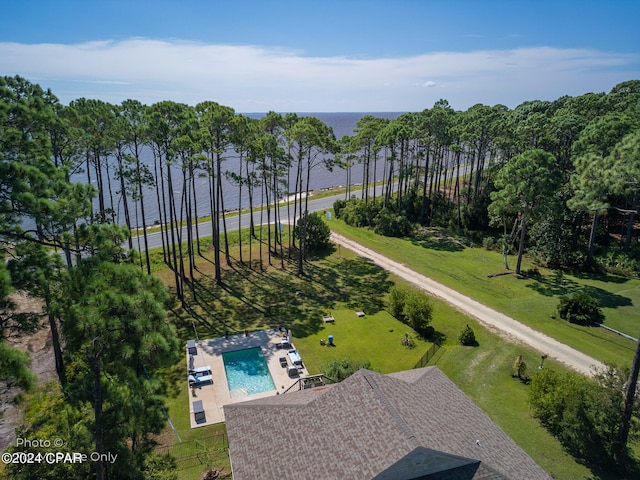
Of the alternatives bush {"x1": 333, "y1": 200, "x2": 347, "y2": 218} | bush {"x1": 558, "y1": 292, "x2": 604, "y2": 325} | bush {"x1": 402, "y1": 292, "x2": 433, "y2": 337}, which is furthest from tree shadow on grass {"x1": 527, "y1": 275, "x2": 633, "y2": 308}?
bush {"x1": 333, "y1": 200, "x2": 347, "y2": 218}

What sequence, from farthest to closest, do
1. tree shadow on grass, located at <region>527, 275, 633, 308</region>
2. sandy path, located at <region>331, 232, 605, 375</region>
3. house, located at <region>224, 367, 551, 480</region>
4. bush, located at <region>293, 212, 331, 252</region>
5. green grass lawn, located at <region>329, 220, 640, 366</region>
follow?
bush, located at <region>293, 212, 331, 252</region>
tree shadow on grass, located at <region>527, 275, 633, 308</region>
green grass lawn, located at <region>329, 220, 640, 366</region>
sandy path, located at <region>331, 232, 605, 375</region>
house, located at <region>224, 367, 551, 480</region>

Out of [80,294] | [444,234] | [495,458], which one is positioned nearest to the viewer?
[80,294]

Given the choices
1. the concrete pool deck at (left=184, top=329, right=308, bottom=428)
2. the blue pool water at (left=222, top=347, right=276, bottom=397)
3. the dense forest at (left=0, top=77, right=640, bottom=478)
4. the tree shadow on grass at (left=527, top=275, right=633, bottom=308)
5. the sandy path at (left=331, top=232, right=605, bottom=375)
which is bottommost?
the blue pool water at (left=222, top=347, right=276, bottom=397)

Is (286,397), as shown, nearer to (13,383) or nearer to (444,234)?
(13,383)

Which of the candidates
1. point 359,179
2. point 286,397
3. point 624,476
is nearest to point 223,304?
point 286,397

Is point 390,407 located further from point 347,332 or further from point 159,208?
point 159,208

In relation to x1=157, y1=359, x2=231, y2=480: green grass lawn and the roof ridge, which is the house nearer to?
the roof ridge
